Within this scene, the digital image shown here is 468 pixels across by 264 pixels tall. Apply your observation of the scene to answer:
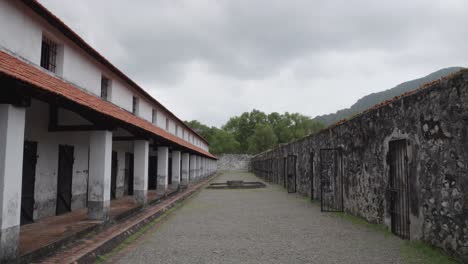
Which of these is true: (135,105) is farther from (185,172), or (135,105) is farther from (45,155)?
(45,155)

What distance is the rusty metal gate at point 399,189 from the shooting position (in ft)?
20.4

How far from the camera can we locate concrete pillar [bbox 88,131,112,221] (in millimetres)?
7293

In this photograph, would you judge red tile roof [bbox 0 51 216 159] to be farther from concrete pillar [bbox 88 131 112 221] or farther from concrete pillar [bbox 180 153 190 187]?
concrete pillar [bbox 180 153 190 187]

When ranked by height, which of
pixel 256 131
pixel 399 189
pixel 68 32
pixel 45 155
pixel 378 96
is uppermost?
pixel 378 96

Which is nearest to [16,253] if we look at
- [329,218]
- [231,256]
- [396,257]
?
[231,256]

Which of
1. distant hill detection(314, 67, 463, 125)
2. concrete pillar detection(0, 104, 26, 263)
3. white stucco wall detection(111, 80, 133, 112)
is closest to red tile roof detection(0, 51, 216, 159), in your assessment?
concrete pillar detection(0, 104, 26, 263)

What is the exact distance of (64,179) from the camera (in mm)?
8898

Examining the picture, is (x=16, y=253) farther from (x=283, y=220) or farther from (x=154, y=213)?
(x=283, y=220)

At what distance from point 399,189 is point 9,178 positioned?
254 inches

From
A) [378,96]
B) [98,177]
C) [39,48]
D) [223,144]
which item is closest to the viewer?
[39,48]

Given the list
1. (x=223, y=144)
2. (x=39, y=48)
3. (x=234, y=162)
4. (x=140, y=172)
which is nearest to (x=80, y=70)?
(x=39, y=48)

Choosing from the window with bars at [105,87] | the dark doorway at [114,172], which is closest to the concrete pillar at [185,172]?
the dark doorway at [114,172]

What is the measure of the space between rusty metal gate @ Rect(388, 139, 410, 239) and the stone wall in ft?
0.26

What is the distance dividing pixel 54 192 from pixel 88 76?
322cm
